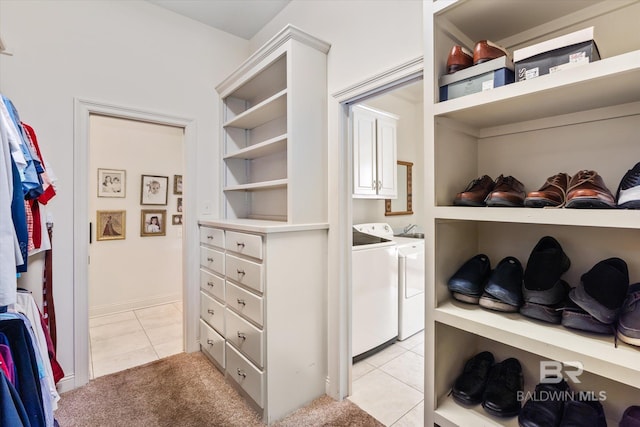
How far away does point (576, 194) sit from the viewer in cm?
76

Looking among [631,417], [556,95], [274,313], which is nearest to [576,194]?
[556,95]

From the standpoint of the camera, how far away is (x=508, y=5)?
0.96 m

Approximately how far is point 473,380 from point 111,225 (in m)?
4.08

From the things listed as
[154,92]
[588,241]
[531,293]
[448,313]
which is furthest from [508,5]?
[154,92]

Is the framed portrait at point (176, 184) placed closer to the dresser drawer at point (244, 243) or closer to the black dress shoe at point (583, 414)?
the dresser drawer at point (244, 243)

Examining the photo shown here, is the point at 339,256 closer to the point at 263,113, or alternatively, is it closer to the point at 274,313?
the point at 274,313

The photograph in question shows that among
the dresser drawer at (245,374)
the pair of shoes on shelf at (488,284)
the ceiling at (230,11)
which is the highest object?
the ceiling at (230,11)

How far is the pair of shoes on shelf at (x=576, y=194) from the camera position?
739mm

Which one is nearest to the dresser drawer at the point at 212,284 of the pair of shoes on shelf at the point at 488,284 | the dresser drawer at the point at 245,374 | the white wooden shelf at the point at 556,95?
the dresser drawer at the point at 245,374

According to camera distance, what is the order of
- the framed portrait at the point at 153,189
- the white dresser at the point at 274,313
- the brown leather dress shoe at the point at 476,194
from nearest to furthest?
1. the brown leather dress shoe at the point at 476,194
2. the white dresser at the point at 274,313
3. the framed portrait at the point at 153,189

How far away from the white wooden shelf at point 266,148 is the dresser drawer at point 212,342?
1.48m

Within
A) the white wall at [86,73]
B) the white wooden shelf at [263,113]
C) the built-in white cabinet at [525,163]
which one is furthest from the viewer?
the white wooden shelf at [263,113]

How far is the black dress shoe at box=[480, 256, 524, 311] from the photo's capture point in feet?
3.09

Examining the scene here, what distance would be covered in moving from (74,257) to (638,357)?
2.93 meters
